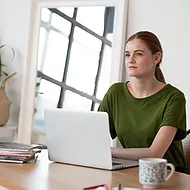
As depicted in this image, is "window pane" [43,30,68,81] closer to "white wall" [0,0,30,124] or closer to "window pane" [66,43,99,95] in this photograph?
"window pane" [66,43,99,95]

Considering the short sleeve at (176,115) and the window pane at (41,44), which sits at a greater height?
the window pane at (41,44)

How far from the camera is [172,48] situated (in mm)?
2516

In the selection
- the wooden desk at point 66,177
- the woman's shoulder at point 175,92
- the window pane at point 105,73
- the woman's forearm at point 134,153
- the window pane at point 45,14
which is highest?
the window pane at point 45,14

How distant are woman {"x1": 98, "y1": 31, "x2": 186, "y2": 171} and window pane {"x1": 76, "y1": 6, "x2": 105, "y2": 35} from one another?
34.8 inches

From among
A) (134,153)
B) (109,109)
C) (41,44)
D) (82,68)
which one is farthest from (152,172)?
(41,44)

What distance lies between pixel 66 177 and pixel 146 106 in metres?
0.71

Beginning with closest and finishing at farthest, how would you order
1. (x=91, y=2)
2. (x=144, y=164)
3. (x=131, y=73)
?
(x=144, y=164)
(x=131, y=73)
(x=91, y=2)

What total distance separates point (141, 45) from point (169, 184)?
2.60 feet

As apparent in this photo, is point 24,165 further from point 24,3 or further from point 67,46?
point 24,3

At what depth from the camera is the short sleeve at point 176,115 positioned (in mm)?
1788

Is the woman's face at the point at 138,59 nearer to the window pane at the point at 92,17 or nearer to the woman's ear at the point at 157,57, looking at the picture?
the woman's ear at the point at 157,57

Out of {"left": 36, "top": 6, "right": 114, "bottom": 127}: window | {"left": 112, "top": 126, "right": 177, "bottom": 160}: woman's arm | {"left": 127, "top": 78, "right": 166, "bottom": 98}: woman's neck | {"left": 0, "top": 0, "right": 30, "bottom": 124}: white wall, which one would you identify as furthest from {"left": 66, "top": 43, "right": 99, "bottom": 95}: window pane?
{"left": 112, "top": 126, "right": 177, "bottom": 160}: woman's arm

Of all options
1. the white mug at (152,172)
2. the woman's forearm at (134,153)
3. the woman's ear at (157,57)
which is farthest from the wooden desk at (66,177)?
the woman's ear at (157,57)

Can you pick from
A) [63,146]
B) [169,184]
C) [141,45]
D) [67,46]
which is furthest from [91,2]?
[169,184]
